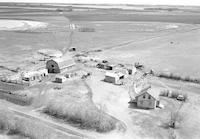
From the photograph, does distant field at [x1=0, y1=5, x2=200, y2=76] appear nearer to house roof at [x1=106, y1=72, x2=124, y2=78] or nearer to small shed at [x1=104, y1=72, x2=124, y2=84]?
house roof at [x1=106, y1=72, x2=124, y2=78]

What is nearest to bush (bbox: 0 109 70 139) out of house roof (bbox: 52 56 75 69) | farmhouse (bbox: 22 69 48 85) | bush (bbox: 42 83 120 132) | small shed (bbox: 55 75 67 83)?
bush (bbox: 42 83 120 132)

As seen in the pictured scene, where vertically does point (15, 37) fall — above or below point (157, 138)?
above

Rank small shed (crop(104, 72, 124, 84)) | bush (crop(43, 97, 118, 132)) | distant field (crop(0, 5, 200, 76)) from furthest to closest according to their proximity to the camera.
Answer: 1. distant field (crop(0, 5, 200, 76))
2. small shed (crop(104, 72, 124, 84))
3. bush (crop(43, 97, 118, 132))

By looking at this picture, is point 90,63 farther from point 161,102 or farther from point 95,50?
point 161,102

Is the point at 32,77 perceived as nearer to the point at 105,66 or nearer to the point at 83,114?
the point at 105,66

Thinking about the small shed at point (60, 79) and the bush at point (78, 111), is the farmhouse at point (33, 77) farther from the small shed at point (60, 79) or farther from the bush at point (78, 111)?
the bush at point (78, 111)

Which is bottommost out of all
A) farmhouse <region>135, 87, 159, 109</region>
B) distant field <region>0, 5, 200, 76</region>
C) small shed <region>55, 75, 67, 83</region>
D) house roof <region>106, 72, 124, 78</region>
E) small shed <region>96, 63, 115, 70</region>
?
farmhouse <region>135, 87, 159, 109</region>

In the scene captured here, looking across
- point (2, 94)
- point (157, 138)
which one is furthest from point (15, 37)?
point (157, 138)

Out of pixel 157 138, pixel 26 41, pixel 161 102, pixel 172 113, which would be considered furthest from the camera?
pixel 26 41
